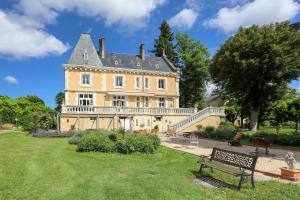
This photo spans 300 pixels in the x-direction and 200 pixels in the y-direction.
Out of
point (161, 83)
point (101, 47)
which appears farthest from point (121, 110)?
point (101, 47)

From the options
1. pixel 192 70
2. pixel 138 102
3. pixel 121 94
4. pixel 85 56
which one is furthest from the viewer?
pixel 192 70

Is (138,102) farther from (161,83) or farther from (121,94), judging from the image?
(161,83)

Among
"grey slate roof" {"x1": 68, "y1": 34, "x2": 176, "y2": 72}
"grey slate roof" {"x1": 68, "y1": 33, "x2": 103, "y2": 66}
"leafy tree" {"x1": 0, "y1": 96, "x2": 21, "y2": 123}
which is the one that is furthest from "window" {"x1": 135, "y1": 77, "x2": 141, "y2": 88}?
"leafy tree" {"x1": 0, "y1": 96, "x2": 21, "y2": 123}

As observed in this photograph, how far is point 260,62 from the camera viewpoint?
80.6 ft

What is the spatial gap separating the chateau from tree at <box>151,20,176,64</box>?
6.69 meters

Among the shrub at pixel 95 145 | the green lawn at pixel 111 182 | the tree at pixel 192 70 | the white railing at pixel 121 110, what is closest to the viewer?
the green lawn at pixel 111 182

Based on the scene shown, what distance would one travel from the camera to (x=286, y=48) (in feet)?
79.1

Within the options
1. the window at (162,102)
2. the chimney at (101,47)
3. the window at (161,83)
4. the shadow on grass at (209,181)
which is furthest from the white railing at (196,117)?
the shadow on grass at (209,181)

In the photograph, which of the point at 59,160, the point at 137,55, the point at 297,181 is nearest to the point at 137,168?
the point at 59,160

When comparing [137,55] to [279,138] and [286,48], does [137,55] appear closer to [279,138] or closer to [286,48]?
[286,48]

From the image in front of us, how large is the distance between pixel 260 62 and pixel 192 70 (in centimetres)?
2029

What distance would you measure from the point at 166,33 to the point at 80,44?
20.1m

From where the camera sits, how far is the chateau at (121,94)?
2983cm

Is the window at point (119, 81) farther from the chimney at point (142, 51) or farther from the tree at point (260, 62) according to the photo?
the tree at point (260, 62)
